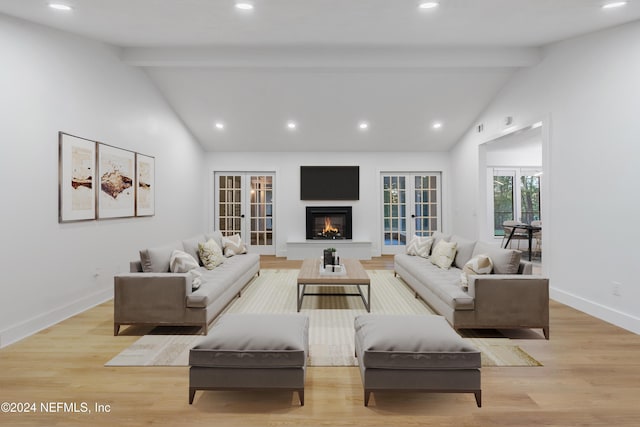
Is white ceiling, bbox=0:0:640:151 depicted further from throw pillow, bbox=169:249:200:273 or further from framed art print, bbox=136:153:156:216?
throw pillow, bbox=169:249:200:273

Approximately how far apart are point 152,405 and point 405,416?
1578 mm

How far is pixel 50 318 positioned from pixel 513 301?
181 inches

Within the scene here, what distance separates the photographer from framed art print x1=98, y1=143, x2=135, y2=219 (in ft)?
14.1

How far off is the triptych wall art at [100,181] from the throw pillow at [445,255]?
14.4 ft

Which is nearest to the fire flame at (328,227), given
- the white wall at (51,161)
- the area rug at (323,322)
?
the area rug at (323,322)

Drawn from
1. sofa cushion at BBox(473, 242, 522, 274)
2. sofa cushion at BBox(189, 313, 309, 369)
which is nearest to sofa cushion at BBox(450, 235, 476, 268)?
sofa cushion at BBox(473, 242, 522, 274)

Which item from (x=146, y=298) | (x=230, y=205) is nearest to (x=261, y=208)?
(x=230, y=205)

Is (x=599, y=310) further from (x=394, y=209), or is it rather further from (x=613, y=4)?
(x=394, y=209)

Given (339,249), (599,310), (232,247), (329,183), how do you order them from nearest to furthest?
(599,310) → (232,247) → (339,249) → (329,183)

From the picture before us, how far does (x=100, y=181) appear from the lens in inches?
168

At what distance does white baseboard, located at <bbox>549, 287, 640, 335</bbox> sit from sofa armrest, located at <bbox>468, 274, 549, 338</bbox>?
1017mm

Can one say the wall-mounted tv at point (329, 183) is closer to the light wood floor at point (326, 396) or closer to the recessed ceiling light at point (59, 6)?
the recessed ceiling light at point (59, 6)

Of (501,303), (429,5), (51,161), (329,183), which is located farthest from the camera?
(329,183)

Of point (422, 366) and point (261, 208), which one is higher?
point (261, 208)
